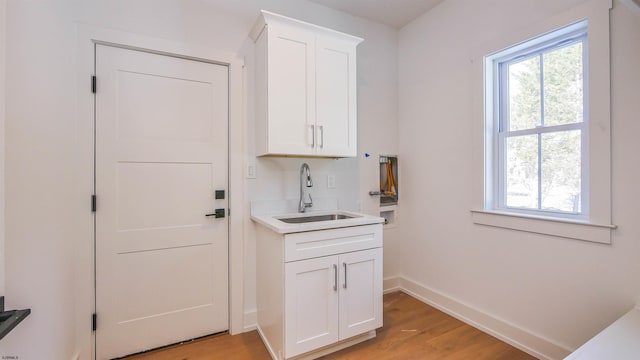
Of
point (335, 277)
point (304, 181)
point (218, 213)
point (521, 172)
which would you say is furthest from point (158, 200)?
point (521, 172)

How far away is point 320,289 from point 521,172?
1739 millimetres

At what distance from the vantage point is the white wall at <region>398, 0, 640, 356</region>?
152 cm

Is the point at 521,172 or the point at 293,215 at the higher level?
the point at 521,172

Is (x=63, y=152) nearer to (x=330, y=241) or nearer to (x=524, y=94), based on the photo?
(x=330, y=241)

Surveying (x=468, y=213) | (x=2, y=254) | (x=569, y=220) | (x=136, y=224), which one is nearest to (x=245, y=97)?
(x=136, y=224)

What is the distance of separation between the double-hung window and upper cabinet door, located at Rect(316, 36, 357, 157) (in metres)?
1.17

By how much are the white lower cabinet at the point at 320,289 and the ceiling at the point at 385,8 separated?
80.6 inches

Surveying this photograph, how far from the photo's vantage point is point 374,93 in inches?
113

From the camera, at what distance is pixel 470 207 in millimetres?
2328

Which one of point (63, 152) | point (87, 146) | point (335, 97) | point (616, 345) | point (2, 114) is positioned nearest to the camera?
point (2, 114)

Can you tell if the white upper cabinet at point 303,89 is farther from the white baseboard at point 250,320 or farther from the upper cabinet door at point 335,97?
the white baseboard at point 250,320

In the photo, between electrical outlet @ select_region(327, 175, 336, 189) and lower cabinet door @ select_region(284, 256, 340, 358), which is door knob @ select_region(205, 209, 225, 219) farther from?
electrical outlet @ select_region(327, 175, 336, 189)

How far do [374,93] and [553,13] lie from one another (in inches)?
57.2

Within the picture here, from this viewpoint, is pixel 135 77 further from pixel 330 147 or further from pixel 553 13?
pixel 553 13
